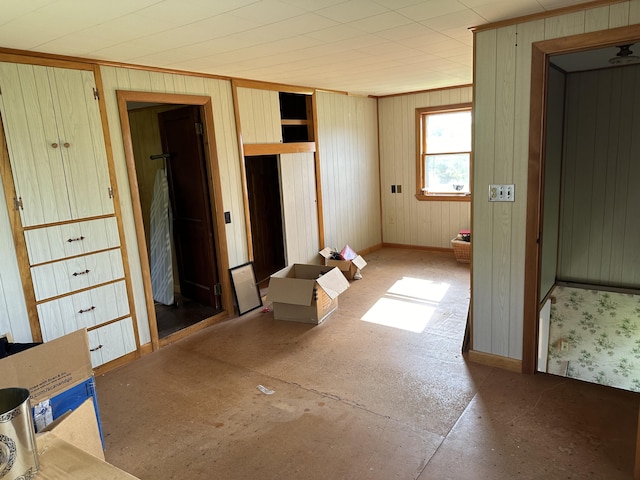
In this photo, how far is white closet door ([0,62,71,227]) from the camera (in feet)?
8.96

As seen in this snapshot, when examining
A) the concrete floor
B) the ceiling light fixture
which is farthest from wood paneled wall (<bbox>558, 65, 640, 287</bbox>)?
the concrete floor

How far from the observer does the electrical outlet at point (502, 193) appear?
286cm

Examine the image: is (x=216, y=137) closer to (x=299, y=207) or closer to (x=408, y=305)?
(x=299, y=207)

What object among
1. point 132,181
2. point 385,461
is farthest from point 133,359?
point 385,461

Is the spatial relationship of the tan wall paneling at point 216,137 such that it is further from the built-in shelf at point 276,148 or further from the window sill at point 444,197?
the window sill at point 444,197

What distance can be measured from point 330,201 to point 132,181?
2.85 metres

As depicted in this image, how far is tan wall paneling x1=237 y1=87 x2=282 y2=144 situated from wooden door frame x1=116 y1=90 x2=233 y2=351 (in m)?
0.43

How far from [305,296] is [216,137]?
1.72 m

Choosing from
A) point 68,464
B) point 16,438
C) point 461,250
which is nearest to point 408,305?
point 461,250

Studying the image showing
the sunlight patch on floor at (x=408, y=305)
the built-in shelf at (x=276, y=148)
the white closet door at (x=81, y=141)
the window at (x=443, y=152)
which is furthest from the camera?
the window at (x=443, y=152)

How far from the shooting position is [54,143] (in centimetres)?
295

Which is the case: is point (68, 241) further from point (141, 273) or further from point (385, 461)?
point (385, 461)

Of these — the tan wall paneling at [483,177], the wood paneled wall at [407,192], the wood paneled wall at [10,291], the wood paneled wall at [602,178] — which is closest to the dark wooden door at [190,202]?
the wood paneled wall at [10,291]

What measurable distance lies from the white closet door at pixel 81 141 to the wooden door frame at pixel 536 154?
9.82 feet
